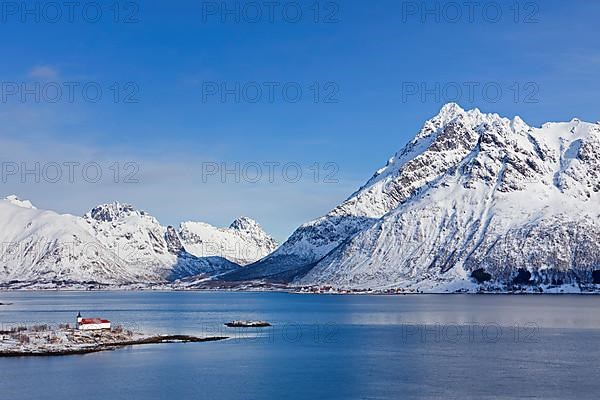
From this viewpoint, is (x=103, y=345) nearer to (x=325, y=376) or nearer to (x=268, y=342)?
(x=268, y=342)

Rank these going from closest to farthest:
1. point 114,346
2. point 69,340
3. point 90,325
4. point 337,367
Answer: point 337,367
point 114,346
point 69,340
point 90,325

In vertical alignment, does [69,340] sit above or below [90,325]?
below

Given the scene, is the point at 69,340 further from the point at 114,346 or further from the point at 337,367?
the point at 337,367

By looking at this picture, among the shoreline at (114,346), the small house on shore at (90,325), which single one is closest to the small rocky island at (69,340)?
the shoreline at (114,346)

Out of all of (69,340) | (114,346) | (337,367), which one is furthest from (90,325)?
(337,367)

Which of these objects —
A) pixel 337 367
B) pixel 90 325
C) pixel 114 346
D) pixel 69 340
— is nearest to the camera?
pixel 337 367

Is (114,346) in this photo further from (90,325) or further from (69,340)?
(90,325)

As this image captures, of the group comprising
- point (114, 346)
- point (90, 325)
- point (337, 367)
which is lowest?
point (337, 367)

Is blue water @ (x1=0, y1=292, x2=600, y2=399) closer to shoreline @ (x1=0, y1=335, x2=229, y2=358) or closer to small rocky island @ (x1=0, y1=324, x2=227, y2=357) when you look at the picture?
shoreline @ (x1=0, y1=335, x2=229, y2=358)

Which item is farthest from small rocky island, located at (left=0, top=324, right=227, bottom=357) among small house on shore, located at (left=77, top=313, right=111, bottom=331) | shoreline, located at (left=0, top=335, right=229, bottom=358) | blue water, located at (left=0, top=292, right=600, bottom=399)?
blue water, located at (left=0, top=292, right=600, bottom=399)

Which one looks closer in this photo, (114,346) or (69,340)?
(114,346)

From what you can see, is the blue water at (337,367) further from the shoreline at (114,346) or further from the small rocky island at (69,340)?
the small rocky island at (69,340)
